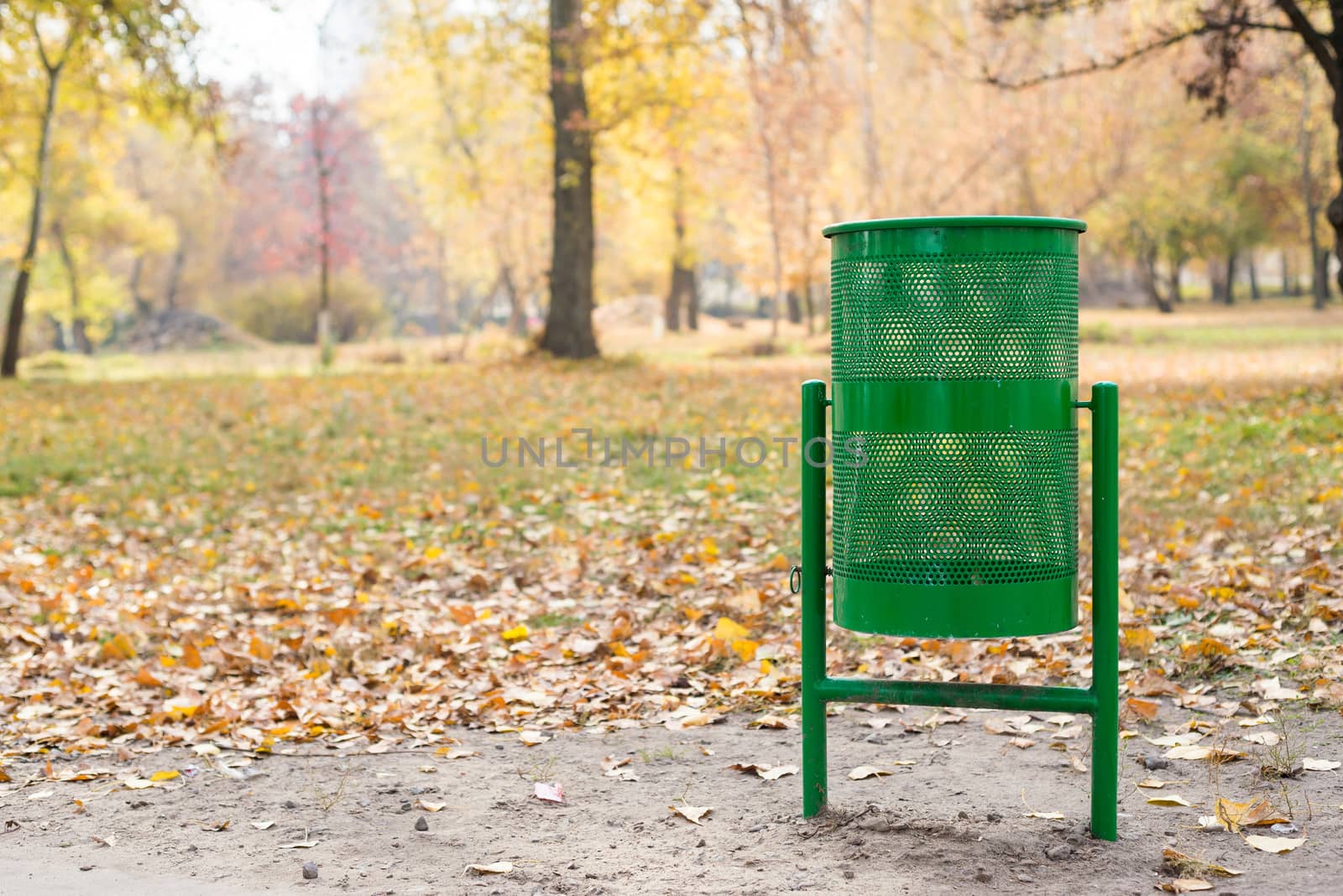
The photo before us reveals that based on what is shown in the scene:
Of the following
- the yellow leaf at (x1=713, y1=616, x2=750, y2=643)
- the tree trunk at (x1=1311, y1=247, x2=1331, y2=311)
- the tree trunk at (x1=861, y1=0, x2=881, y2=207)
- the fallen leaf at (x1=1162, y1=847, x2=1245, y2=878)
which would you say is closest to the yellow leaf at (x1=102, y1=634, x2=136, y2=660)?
the yellow leaf at (x1=713, y1=616, x2=750, y2=643)

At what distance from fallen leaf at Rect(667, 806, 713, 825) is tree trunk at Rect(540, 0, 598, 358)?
51.5 feet

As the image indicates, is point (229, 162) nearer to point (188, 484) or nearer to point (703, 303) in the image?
point (188, 484)

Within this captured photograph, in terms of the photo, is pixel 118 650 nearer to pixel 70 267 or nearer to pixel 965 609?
pixel 965 609

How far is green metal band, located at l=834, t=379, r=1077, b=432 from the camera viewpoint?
337cm

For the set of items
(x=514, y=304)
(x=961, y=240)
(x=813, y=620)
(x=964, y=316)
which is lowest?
(x=813, y=620)

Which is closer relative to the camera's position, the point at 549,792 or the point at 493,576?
the point at 549,792

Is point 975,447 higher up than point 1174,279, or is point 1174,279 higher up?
point 1174,279

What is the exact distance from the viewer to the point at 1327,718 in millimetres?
4164

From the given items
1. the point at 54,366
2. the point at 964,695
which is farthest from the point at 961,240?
the point at 54,366

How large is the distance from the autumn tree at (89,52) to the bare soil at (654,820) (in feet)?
35.5

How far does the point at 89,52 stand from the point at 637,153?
8.53m

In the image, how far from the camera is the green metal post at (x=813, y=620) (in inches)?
144

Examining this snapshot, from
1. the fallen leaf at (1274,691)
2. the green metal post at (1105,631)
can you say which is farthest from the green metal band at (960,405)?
the fallen leaf at (1274,691)

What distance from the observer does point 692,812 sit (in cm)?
371
